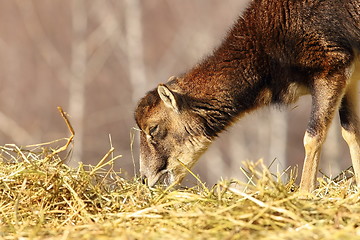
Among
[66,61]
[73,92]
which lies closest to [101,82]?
[66,61]

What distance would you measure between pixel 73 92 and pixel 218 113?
58.1ft

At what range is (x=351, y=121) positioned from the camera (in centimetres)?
737

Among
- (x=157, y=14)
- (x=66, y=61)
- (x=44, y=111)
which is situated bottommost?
(x=44, y=111)

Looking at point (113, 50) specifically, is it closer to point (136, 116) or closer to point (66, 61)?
point (66, 61)

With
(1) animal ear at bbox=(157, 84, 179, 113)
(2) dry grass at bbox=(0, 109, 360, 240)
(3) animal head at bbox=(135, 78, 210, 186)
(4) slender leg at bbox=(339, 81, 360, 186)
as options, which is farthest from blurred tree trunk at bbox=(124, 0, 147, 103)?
(2) dry grass at bbox=(0, 109, 360, 240)

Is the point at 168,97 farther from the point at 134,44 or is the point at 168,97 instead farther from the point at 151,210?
the point at 134,44

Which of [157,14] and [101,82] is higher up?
[157,14]

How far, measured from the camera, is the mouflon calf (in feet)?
21.7

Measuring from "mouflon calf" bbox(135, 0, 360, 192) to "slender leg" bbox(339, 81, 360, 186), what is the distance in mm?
11

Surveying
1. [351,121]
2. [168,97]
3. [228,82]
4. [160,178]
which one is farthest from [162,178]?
[351,121]

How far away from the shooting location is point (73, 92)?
24266 mm

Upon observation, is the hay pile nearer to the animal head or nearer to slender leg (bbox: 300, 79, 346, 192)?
slender leg (bbox: 300, 79, 346, 192)

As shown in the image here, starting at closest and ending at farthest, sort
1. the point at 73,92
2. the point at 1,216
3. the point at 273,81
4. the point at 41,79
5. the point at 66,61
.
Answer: the point at 1,216 < the point at 273,81 < the point at 73,92 < the point at 66,61 < the point at 41,79

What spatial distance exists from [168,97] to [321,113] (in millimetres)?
1647
